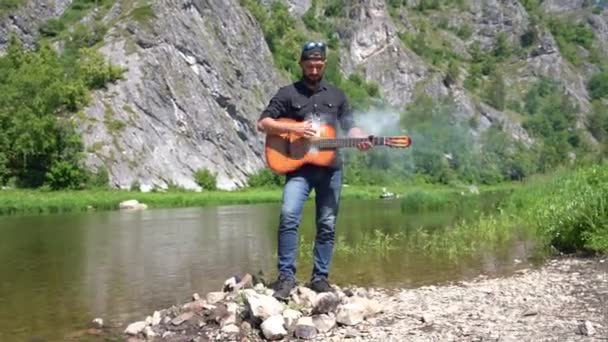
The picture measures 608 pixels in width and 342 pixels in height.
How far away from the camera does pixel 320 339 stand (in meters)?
6.83

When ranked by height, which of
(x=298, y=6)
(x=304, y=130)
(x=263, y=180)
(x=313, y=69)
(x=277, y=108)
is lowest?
(x=263, y=180)

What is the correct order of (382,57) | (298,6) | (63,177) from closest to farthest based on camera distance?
(63,177) → (382,57) → (298,6)

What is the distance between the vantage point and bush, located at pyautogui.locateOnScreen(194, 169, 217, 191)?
65.6 m

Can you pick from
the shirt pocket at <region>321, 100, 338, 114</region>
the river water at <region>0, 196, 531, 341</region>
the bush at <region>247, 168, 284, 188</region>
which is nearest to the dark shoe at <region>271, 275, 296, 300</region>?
the shirt pocket at <region>321, 100, 338, 114</region>

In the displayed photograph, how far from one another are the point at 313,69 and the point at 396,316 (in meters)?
3.07

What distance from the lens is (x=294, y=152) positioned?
8227mm

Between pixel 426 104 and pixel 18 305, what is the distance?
12308cm

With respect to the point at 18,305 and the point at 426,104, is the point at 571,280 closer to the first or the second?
the point at 18,305

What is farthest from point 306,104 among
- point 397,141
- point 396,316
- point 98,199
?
point 98,199

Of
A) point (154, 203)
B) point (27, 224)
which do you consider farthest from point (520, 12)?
point (27, 224)

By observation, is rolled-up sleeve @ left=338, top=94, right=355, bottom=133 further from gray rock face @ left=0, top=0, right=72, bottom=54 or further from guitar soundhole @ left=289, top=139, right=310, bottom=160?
gray rock face @ left=0, top=0, right=72, bottom=54

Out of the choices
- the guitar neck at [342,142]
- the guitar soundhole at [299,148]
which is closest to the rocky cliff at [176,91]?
the guitar soundhole at [299,148]

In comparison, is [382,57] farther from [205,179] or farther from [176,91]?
[205,179]

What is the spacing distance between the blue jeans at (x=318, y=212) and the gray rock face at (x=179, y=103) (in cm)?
5252
